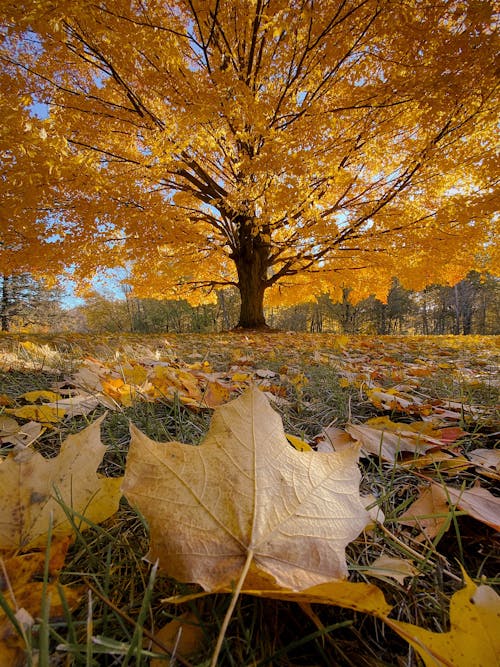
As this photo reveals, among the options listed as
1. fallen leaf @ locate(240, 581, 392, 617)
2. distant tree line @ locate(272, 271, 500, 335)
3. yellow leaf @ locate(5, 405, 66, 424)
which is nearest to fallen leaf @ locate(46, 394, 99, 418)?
yellow leaf @ locate(5, 405, 66, 424)

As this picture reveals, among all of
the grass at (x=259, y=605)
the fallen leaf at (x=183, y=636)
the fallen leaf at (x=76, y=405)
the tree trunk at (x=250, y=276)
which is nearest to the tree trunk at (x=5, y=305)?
the tree trunk at (x=250, y=276)

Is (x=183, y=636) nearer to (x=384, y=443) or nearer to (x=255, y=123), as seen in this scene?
(x=384, y=443)

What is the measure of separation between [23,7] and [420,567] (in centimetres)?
508

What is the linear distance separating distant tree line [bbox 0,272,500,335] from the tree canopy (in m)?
17.9

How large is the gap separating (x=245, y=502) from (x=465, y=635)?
0.24 meters

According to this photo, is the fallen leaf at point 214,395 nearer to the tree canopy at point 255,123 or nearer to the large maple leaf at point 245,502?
the large maple leaf at point 245,502

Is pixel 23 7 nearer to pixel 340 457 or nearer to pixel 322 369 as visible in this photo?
pixel 322 369

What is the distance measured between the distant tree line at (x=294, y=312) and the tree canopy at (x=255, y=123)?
17.9 m

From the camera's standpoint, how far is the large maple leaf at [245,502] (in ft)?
1.13

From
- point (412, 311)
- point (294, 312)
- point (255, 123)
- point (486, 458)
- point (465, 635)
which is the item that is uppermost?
point (255, 123)

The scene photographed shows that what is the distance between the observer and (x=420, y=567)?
18.1 inches

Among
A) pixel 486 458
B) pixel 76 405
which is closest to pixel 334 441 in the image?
pixel 486 458

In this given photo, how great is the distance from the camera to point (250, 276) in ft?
26.1

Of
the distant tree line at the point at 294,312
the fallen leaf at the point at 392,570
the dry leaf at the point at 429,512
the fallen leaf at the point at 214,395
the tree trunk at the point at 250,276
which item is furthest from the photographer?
the distant tree line at the point at 294,312
